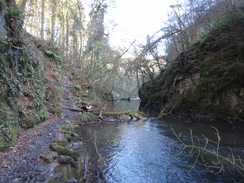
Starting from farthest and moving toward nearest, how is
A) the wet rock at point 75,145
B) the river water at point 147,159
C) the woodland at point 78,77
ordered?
the wet rock at point 75,145 < the woodland at point 78,77 < the river water at point 147,159

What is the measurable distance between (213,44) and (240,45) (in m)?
2.40

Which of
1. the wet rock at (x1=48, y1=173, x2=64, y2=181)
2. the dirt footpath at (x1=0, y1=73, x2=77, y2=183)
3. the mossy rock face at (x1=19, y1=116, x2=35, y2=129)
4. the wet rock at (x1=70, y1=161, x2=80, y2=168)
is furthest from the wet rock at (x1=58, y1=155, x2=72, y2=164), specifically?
the mossy rock face at (x1=19, y1=116, x2=35, y2=129)

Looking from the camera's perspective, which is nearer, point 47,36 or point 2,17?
point 2,17

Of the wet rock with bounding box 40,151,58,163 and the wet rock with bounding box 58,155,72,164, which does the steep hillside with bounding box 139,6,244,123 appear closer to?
the wet rock with bounding box 58,155,72,164

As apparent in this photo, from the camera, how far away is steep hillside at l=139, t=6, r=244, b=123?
8742 millimetres

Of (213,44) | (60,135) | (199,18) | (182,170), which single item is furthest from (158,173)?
(199,18)

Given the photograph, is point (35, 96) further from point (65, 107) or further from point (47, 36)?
point (47, 36)

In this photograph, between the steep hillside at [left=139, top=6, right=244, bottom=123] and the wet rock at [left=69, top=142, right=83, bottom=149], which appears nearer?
the wet rock at [left=69, top=142, right=83, bottom=149]

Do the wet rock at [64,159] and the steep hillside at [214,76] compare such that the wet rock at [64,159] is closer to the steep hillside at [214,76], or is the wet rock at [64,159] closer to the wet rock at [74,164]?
the wet rock at [74,164]

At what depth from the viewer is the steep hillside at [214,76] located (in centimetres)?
874

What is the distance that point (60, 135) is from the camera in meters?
6.77

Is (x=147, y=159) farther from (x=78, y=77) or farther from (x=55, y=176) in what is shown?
(x=78, y=77)

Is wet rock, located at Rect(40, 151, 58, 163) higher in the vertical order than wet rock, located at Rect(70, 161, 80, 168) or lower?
higher

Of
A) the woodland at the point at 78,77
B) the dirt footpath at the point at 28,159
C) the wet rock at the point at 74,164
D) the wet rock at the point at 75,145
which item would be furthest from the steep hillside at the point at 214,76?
the dirt footpath at the point at 28,159
